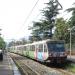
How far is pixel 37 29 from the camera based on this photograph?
338 ft

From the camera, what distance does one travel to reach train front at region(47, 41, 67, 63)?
34.8m

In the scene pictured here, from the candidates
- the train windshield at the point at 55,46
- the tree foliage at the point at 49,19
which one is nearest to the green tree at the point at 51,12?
the tree foliage at the point at 49,19

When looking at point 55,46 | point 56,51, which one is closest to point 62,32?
point 55,46

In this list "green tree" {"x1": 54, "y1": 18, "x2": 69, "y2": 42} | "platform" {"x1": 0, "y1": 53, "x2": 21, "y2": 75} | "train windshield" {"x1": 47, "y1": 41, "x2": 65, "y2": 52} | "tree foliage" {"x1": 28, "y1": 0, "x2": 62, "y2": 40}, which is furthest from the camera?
"tree foliage" {"x1": 28, "y1": 0, "x2": 62, "y2": 40}

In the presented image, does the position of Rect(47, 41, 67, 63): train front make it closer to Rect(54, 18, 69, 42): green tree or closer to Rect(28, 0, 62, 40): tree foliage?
Rect(54, 18, 69, 42): green tree

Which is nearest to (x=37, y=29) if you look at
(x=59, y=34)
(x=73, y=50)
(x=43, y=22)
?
(x=43, y=22)

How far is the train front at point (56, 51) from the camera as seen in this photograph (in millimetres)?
34844

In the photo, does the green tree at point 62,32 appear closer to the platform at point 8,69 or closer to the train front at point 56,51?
the train front at point 56,51

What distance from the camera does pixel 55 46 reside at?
3606cm

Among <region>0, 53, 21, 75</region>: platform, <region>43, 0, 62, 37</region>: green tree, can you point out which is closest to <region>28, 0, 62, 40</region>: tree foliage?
<region>43, 0, 62, 37</region>: green tree

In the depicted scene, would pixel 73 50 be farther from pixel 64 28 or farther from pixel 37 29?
pixel 37 29

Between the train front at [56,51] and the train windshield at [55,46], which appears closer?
the train front at [56,51]

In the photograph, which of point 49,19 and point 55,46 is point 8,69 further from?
point 49,19

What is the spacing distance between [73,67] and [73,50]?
1540 inches
